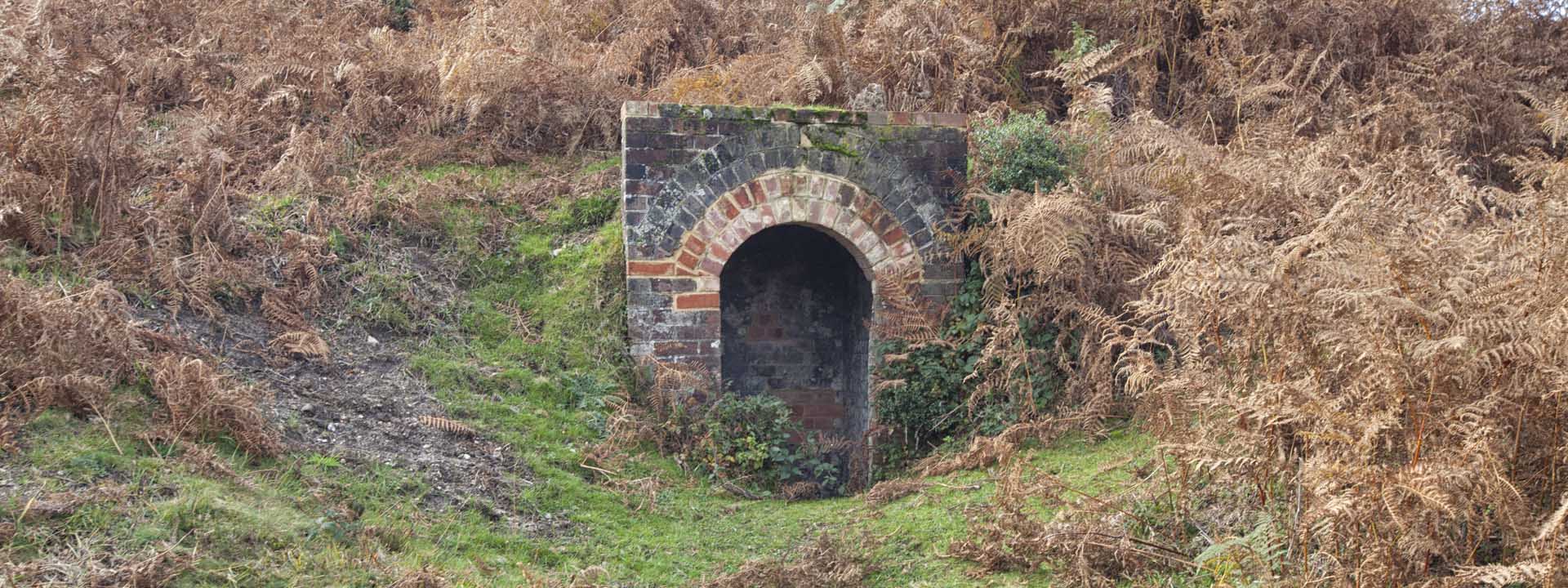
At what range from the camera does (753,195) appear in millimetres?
6848

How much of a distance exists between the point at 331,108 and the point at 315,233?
226 cm

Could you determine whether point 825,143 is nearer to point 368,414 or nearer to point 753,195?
→ point 753,195

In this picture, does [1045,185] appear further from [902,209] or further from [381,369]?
[381,369]

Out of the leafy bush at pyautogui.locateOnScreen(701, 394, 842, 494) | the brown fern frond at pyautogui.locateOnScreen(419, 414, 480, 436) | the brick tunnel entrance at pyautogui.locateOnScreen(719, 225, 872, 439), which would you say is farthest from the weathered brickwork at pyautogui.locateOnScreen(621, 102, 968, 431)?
the brown fern frond at pyautogui.locateOnScreen(419, 414, 480, 436)

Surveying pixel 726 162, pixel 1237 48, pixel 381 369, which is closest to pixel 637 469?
pixel 381 369

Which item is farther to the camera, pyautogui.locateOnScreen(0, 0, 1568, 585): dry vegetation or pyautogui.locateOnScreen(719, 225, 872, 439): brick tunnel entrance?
pyautogui.locateOnScreen(719, 225, 872, 439): brick tunnel entrance

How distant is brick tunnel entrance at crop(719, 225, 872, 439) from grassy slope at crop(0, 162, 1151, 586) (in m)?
1.27

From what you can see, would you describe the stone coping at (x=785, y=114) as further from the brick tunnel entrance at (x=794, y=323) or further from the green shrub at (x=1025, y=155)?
the brick tunnel entrance at (x=794, y=323)

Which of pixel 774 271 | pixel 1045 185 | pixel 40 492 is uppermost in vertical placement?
pixel 1045 185

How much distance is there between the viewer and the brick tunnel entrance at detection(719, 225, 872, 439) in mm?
8227

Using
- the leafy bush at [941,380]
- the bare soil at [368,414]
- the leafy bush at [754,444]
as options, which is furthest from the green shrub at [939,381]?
the bare soil at [368,414]

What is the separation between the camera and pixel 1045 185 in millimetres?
6910

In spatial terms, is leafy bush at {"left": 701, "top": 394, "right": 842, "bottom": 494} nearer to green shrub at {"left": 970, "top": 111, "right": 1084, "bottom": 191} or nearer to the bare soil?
the bare soil

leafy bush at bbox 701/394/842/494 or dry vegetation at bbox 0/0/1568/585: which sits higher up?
dry vegetation at bbox 0/0/1568/585
